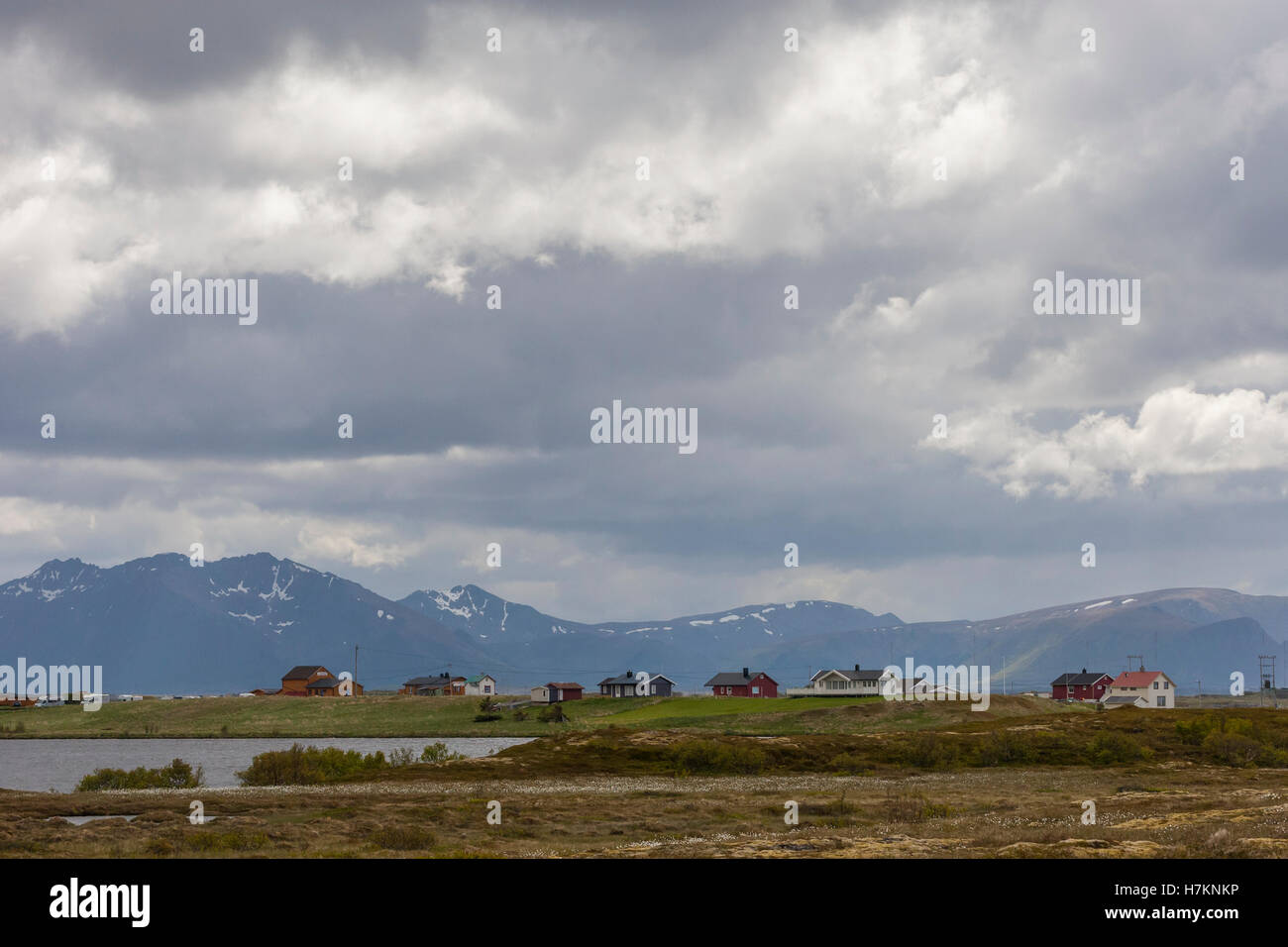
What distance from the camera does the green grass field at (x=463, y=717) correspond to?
133 m

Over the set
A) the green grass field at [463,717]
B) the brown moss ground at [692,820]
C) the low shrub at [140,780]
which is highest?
the brown moss ground at [692,820]

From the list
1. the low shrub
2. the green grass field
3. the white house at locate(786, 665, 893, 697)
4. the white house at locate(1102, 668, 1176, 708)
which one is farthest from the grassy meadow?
the white house at locate(786, 665, 893, 697)

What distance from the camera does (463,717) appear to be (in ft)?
561

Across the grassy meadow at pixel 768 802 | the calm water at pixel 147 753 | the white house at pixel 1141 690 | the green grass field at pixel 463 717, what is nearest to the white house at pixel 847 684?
the green grass field at pixel 463 717

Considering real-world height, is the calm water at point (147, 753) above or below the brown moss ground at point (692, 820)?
below

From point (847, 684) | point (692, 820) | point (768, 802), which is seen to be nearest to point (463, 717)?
point (847, 684)

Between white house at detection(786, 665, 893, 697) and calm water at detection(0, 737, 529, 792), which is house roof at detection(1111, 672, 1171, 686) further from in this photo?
calm water at detection(0, 737, 529, 792)

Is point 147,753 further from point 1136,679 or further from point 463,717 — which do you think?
point 1136,679

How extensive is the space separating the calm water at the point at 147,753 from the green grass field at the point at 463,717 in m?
9.22

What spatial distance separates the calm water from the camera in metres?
90.0

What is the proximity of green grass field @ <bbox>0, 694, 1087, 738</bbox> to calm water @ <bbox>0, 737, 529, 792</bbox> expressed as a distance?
9.22 metres

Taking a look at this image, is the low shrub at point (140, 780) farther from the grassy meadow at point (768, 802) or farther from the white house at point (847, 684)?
the white house at point (847, 684)
